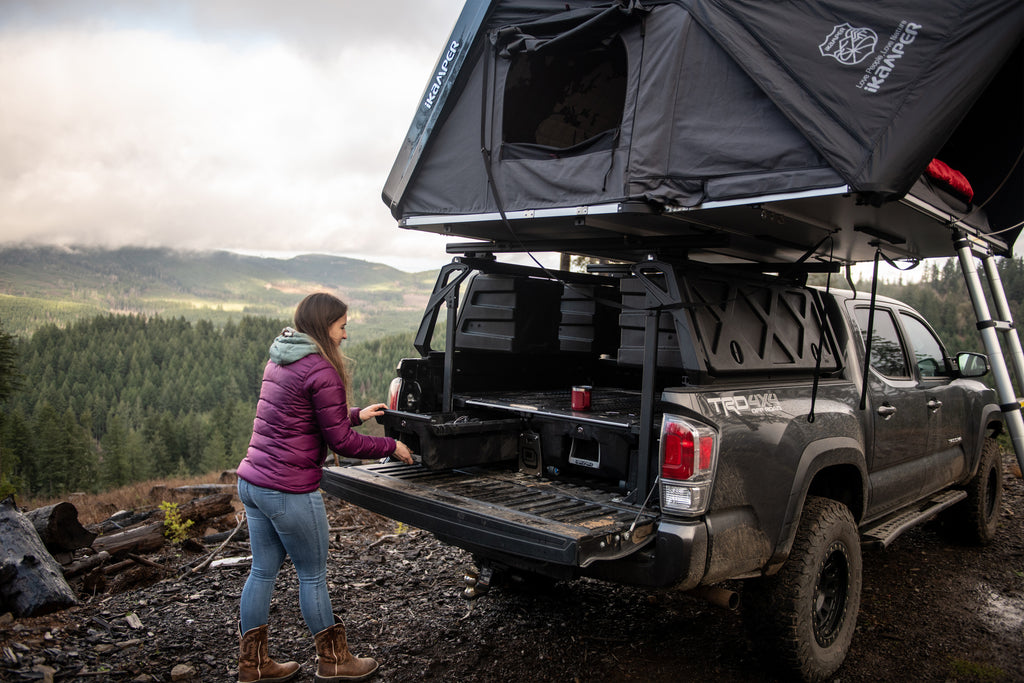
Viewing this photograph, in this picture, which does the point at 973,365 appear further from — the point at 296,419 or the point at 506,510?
the point at 296,419

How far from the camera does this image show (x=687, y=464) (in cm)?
289

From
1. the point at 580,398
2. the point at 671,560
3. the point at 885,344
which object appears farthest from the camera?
the point at 885,344

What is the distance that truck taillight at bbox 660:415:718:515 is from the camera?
2.88 meters

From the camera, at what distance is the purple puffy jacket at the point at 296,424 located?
318 cm

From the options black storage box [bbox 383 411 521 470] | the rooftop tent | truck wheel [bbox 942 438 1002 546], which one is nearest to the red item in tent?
the rooftop tent

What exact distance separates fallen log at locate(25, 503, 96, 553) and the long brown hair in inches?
140

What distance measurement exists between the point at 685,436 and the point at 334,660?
2.09 meters

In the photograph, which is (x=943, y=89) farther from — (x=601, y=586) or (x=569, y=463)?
(x=601, y=586)

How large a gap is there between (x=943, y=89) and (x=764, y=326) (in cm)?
145

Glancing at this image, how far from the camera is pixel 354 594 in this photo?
481 centimetres

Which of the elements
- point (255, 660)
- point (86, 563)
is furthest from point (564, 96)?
point (86, 563)

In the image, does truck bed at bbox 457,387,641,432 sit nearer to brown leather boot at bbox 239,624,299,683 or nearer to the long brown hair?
the long brown hair

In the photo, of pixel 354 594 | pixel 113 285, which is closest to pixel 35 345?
pixel 354 594

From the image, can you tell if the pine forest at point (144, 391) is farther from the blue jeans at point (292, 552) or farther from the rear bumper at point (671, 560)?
the blue jeans at point (292, 552)
